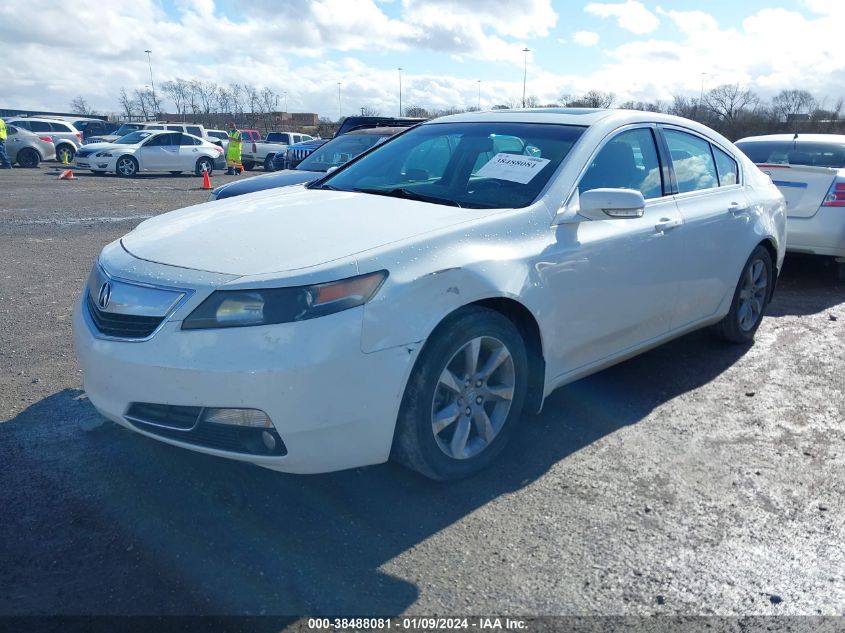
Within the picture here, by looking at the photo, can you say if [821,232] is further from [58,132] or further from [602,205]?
[58,132]

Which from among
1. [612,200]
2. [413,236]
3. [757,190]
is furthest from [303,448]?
[757,190]

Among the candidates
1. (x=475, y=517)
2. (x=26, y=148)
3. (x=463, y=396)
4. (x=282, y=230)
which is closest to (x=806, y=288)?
(x=463, y=396)

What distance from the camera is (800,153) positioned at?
8281 millimetres

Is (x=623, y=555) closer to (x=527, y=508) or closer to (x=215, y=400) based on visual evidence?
(x=527, y=508)

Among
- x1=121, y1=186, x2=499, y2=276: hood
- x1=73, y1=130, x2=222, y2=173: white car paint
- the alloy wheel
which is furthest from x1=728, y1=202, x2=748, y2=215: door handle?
x1=73, y1=130, x2=222, y2=173: white car paint

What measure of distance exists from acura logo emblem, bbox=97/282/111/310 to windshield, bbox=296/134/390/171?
6.13 metres

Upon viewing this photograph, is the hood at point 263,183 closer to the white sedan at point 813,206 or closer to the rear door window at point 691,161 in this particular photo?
the rear door window at point 691,161

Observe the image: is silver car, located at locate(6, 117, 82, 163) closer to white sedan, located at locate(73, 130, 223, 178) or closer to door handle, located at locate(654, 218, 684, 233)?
white sedan, located at locate(73, 130, 223, 178)

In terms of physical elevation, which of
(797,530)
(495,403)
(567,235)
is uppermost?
(567,235)

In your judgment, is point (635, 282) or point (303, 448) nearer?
point (303, 448)

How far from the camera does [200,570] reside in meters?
2.66

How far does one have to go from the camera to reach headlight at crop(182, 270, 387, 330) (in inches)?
106

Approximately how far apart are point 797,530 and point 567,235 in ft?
5.37

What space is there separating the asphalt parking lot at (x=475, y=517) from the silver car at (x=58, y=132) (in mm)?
25820
